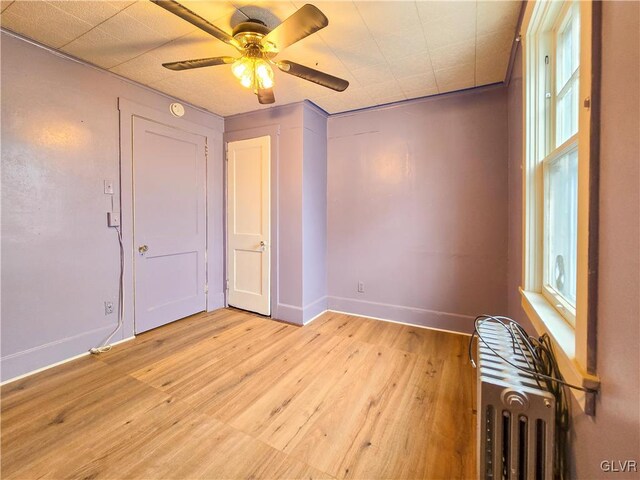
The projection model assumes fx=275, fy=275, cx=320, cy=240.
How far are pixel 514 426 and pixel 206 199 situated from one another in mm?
3450

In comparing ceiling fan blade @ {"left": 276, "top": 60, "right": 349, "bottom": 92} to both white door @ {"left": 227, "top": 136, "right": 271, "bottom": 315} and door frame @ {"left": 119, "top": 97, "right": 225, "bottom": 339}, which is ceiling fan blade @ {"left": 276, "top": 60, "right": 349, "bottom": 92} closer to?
white door @ {"left": 227, "top": 136, "right": 271, "bottom": 315}

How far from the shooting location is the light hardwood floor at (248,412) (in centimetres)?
137

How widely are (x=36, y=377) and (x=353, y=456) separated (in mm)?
2412

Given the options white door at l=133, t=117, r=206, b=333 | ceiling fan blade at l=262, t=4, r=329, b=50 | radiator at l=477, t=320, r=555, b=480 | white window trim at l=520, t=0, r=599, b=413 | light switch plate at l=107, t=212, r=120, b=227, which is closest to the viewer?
white window trim at l=520, t=0, r=599, b=413

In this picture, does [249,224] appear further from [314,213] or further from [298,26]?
[298,26]

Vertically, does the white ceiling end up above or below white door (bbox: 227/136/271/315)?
above

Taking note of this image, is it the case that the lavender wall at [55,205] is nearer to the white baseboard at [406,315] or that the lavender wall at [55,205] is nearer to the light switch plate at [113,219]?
the light switch plate at [113,219]

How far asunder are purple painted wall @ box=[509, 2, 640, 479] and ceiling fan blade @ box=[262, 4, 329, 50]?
1.09 m

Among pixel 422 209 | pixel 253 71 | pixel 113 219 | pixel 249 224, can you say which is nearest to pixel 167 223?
pixel 113 219

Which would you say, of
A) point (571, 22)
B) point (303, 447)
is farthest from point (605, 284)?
point (303, 447)

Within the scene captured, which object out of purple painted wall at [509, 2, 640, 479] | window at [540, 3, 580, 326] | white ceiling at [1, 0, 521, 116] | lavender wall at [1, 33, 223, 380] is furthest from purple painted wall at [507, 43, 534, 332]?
lavender wall at [1, 33, 223, 380]

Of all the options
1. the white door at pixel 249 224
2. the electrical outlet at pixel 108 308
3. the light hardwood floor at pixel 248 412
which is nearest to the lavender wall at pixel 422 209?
the light hardwood floor at pixel 248 412

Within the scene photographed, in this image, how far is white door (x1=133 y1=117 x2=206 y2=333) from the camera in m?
2.80

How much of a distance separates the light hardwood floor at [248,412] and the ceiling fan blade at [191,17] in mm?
2151
